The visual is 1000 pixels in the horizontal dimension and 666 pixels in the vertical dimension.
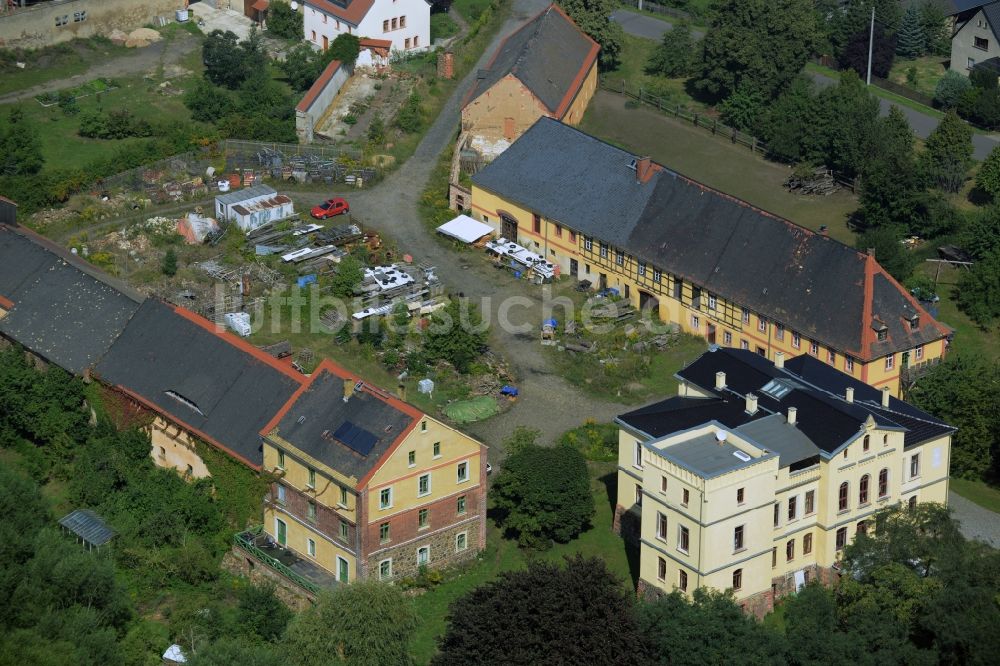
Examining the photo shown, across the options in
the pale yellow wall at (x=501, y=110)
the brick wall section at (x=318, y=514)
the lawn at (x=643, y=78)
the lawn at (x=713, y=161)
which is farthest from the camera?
the lawn at (x=643, y=78)

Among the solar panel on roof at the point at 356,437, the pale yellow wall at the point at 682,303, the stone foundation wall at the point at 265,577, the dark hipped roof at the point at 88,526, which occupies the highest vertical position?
the solar panel on roof at the point at 356,437

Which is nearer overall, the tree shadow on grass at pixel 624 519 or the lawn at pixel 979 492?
the tree shadow on grass at pixel 624 519

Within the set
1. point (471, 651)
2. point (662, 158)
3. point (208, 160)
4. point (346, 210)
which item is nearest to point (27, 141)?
point (208, 160)

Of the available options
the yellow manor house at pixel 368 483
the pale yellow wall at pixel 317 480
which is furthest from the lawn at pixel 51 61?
the pale yellow wall at pixel 317 480

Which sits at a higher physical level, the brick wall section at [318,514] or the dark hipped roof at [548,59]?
the dark hipped roof at [548,59]

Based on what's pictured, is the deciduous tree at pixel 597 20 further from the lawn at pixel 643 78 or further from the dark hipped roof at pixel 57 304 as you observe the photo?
the dark hipped roof at pixel 57 304

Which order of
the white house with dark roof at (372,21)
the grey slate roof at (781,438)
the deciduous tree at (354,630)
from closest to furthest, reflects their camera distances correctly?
the deciduous tree at (354,630), the grey slate roof at (781,438), the white house with dark roof at (372,21)

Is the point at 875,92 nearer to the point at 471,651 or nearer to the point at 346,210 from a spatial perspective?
the point at 346,210
